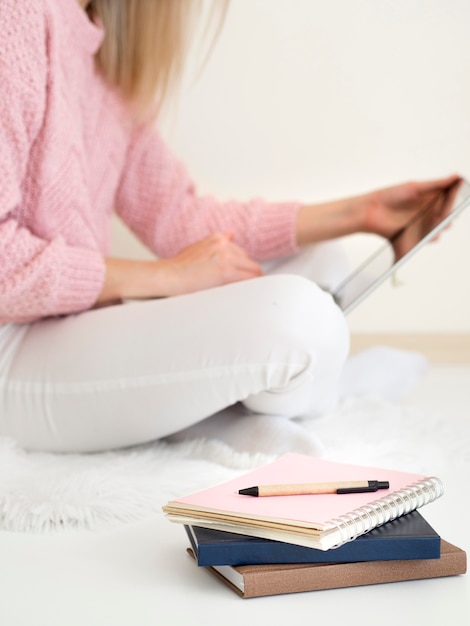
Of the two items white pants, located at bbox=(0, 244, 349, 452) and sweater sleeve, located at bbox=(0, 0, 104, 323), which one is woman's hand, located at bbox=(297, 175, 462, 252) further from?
sweater sleeve, located at bbox=(0, 0, 104, 323)

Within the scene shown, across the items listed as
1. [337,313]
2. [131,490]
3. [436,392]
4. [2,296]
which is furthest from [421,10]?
[131,490]

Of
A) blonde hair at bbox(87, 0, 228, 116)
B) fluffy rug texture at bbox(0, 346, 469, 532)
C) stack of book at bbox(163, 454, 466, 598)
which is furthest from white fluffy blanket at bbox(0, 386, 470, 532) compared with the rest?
blonde hair at bbox(87, 0, 228, 116)

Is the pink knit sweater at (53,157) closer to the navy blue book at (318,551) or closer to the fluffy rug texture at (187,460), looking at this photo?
the fluffy rug texture at (187,460)

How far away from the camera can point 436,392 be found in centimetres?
163

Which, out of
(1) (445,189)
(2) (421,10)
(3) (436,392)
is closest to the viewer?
(1) (445,189)

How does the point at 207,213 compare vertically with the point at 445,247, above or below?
above

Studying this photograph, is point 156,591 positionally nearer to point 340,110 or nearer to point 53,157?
point 53,157

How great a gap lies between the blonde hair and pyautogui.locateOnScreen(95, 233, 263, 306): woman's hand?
0.32m

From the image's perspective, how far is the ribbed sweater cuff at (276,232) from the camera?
1.44 m

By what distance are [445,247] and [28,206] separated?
4.02 feet

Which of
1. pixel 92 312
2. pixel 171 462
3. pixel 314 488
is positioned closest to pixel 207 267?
pixel 92 312

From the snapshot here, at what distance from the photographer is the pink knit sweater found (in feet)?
3.38

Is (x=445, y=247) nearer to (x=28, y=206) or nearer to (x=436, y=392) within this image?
(x=436, y=392)

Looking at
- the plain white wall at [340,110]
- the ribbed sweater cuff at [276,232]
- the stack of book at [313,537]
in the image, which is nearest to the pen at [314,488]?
the stack of book at [313,537]
